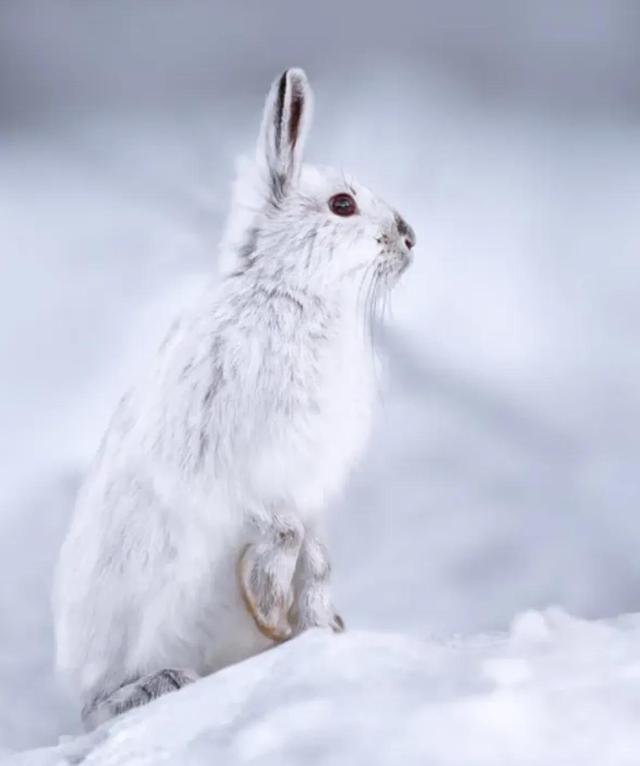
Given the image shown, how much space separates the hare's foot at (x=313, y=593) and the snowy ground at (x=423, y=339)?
3.4 inches

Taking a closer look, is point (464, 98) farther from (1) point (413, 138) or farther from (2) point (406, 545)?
(2) point (406, 545)

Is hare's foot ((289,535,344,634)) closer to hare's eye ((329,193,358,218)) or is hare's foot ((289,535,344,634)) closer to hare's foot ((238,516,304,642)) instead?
hare's foot ((238,516,304,642))

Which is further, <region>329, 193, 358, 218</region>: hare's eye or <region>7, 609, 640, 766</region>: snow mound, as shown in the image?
<region>329, 193, 358, 218</region>: hare's eye

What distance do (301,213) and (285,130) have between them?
5 centimetres

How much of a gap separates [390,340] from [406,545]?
5.9 inches

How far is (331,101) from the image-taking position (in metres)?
0.99

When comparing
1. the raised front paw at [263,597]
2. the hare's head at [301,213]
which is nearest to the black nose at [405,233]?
the hare's head at [301,213]

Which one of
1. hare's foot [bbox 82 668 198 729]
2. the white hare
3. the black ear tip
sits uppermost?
the black ear tip

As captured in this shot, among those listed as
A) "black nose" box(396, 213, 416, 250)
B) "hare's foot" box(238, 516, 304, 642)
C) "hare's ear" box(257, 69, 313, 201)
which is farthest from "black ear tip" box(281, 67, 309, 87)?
"hare's foot" box(238, 516, 304, 642)

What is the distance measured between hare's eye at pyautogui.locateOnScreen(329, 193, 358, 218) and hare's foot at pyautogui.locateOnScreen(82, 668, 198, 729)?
30 cm

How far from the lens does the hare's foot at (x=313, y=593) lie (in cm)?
83

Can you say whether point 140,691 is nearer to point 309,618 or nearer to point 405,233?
point 309,618

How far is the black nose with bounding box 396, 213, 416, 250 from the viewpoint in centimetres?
87

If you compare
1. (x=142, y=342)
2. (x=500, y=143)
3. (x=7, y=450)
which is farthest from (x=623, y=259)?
(x=7, y=450)
